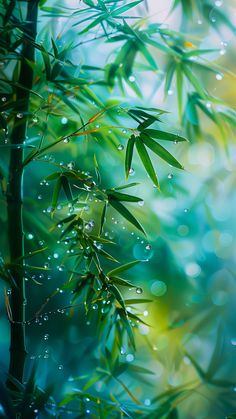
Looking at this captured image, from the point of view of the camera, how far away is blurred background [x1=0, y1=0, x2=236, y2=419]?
969mm

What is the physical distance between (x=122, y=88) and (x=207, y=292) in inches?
21.3

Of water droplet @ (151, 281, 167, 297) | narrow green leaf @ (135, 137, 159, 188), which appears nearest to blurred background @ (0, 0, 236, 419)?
water droplet @ (151, 281, 167, 297)

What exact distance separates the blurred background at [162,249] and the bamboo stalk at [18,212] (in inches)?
2.8

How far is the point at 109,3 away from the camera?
795 millimetres

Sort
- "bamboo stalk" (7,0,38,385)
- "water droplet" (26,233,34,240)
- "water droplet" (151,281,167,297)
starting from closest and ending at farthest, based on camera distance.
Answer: "bamboo stalk" (7,0,38,385)
"water droplet" (26,233,34,240)
"water droplet" (151,281,167,297)

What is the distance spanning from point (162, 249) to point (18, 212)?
1.40 feet

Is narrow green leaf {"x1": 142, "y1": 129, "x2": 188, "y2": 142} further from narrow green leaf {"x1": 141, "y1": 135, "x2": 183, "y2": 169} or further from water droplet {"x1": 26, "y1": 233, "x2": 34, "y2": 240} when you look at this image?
water droplet {"x1": 26, "y1": 233, "x2": 34, "y2": 240}

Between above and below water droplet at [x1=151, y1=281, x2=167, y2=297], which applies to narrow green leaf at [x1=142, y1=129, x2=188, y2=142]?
above

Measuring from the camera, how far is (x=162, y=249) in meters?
1.11

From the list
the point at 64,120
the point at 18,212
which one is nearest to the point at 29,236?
the point at 18,212

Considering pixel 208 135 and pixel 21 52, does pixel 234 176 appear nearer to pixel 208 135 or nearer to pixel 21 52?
pixel 208 135

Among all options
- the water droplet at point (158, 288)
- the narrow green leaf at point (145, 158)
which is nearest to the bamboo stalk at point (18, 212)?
the narrow green leaf at point (145, 158)

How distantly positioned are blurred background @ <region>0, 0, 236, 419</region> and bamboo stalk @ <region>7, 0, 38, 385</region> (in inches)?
2.8

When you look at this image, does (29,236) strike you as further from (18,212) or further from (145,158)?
(145,158)
